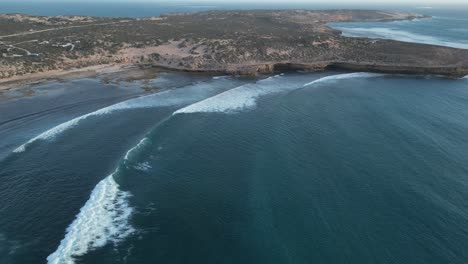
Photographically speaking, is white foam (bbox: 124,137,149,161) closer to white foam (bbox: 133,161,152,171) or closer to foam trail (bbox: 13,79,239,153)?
white foam (bbox: 133,161,152,171)

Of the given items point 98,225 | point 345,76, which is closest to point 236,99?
point 345,76

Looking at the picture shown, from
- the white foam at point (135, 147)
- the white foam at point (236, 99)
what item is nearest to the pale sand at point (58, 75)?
the white foam at point (236, 99)

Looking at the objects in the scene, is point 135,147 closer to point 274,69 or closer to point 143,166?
point 143,166

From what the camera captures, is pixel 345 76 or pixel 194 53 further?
pixel 194 53

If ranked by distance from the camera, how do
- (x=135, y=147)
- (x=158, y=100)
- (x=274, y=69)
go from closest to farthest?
(x=135, y=147)
(x=158, y=100)
(x=274, y=69)

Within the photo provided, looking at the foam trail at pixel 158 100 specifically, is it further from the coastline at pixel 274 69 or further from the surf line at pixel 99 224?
the surf line at pixel 99 224

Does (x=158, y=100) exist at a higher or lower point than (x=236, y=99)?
higher

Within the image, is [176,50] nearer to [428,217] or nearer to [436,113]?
[436,113]

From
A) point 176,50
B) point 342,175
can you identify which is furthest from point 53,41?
point 342,175
